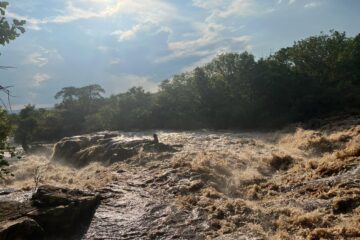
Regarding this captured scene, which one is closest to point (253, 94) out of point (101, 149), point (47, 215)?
point (101, 149)

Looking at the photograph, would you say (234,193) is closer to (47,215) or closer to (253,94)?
(47,215)

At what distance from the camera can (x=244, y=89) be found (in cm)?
4744

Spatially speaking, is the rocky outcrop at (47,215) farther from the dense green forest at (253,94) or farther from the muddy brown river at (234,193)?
the dense green forest at (253,94)

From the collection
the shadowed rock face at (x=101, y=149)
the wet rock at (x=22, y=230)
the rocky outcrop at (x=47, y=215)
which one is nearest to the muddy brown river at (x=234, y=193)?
the rocky outcrop at (x=47, y=215)

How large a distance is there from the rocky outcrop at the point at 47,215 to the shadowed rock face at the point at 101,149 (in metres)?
12.9

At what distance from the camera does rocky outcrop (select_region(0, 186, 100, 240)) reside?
13531 millimetres

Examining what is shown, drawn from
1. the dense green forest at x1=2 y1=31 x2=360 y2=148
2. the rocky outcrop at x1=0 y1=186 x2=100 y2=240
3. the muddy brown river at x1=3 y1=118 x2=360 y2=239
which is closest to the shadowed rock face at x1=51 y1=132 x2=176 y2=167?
the muddy brown river at x1=3 y1=118 x2=360 y2=239

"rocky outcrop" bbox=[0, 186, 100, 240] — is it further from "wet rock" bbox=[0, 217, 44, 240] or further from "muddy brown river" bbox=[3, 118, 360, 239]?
"muddy brown river" bbox=[3, 118, 360, 239]

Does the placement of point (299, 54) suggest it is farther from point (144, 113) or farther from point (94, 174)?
point (94, 174)

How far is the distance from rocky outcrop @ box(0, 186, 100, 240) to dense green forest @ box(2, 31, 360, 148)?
29.3m

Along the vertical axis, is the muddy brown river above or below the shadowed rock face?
below

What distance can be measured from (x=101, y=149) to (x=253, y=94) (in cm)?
2142

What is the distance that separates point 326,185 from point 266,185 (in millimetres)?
3409

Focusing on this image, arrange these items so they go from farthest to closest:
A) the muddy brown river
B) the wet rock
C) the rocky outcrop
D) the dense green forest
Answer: the dense green forest, the rocky outcrop, the muddy brown river, the wet rock
